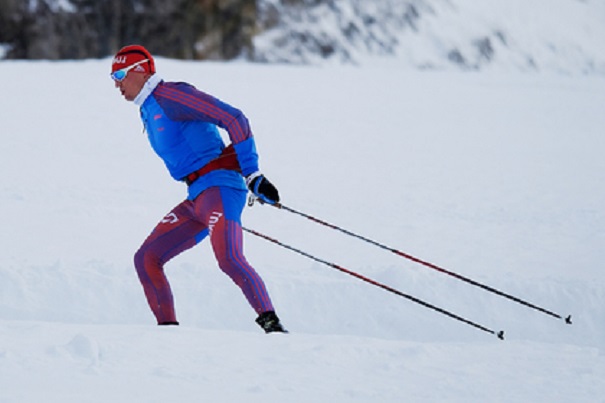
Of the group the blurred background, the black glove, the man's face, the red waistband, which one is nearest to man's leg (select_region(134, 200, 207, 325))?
the red waistband

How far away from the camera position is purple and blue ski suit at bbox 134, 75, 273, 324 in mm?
4090

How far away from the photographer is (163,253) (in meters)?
4.31

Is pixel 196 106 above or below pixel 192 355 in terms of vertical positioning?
above

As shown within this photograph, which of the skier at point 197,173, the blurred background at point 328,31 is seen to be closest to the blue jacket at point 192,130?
the skier at point 197,173

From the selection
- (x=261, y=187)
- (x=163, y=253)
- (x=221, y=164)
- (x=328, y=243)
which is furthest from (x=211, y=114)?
(x=328, y=243)

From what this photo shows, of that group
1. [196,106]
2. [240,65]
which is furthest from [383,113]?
[196,106]

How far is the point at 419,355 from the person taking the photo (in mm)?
3422

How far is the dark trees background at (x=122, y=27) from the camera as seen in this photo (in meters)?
24.1

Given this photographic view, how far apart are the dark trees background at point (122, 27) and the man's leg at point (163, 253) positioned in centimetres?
2074

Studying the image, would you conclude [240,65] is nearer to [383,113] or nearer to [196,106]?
[383,113]

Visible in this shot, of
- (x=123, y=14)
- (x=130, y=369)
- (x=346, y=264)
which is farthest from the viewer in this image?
(x=123, y=14)

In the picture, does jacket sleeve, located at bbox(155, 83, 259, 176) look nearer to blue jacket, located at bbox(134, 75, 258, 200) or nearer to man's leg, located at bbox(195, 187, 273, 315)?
blue jacket, located at bbox(134, 75, 258, 200)

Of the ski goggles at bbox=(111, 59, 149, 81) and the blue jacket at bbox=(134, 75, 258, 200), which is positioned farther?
the ski goggles at bbox=(111, 59, 149, 81)

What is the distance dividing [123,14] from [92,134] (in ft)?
49.4
